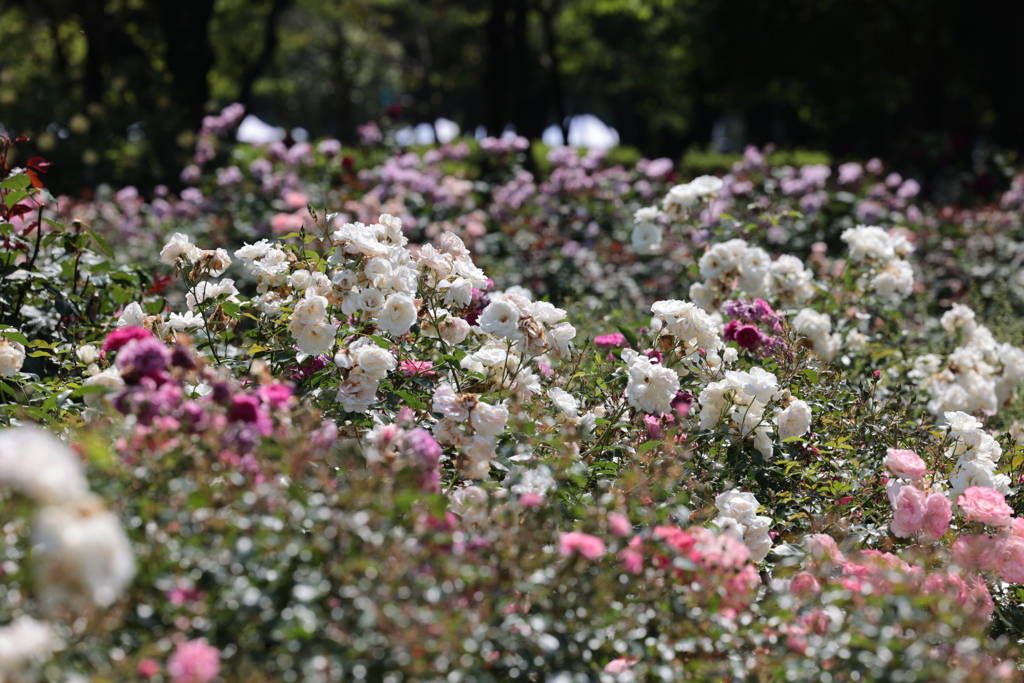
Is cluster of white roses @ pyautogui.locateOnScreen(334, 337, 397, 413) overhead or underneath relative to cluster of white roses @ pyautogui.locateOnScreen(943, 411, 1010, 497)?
overhead

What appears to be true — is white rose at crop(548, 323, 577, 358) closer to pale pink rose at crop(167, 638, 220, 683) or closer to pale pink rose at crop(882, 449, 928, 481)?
pale pink rose at crop(882, 449, 928, 481)

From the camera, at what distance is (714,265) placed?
4.20 meters

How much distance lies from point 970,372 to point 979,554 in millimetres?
1974

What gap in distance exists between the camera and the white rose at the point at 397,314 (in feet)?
8.91

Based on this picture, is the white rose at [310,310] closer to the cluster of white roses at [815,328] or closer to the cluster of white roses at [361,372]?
the cluster of white roses at [361,372]

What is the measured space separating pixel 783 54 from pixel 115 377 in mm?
15224

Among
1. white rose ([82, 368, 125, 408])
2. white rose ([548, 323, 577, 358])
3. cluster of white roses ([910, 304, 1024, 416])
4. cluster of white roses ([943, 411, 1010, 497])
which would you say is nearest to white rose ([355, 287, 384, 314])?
white rose ([548, 323, 577, 358])

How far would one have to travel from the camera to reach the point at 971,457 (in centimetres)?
315

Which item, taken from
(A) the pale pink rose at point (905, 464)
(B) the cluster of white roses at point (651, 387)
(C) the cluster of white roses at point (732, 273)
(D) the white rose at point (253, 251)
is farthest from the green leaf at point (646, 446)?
(C) the cluster of white roses at point (732, 273)

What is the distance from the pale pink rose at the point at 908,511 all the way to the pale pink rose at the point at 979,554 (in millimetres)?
119

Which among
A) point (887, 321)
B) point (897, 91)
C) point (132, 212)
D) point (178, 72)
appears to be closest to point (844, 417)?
point (887, 321)

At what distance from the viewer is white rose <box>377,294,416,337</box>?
2.71 metres

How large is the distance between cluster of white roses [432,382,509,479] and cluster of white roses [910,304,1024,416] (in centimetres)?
233

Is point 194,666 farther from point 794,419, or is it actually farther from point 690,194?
point 690,194
